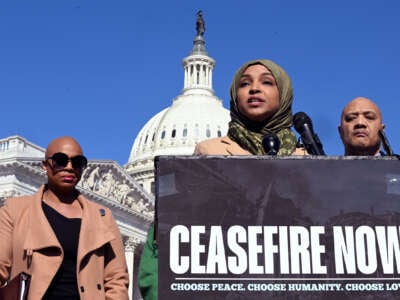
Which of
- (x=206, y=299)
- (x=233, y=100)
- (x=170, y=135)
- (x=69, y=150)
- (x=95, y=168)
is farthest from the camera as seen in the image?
(x=170, y=135)

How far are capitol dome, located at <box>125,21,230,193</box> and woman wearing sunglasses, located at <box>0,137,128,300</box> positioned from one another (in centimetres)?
6196

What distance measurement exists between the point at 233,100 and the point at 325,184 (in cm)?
84

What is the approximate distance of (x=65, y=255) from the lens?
3.12m

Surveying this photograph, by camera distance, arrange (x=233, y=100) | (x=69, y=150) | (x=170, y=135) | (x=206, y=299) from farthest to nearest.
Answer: (x=170, y=135), (x=69, y=150), (x=233, y=100), (x=206, y=299)

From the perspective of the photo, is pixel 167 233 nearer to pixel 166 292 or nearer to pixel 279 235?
pixel 166 292

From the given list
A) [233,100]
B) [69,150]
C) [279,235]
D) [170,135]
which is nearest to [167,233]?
[279,235]

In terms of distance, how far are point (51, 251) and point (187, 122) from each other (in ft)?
226

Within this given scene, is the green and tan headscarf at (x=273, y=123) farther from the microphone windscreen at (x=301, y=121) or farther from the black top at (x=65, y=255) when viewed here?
the black top at (x=65, y=255)

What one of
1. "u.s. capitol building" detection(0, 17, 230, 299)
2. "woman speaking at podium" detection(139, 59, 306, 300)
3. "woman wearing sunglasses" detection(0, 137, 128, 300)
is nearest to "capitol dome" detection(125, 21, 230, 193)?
"u.s. capitol building" detection(0, 17, 230, 299)

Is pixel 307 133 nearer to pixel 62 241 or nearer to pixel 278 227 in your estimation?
pixel 278 227

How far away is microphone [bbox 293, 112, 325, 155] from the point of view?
2.97 meters

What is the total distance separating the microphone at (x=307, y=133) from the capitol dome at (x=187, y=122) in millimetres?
62200

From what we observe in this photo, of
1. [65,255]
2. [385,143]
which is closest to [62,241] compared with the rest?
[65,255]

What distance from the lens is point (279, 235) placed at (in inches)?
86.1
